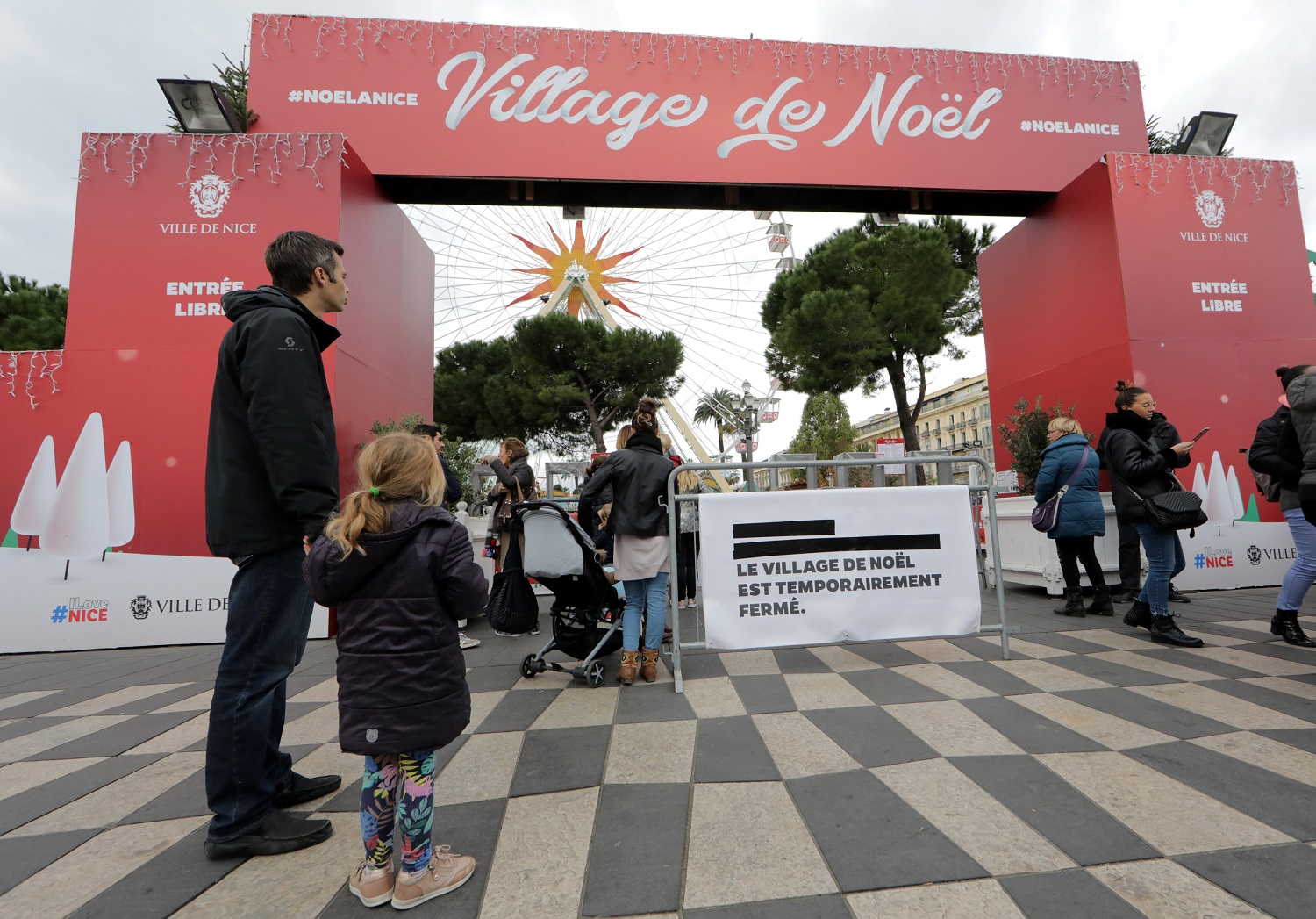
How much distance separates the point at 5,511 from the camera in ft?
16.7

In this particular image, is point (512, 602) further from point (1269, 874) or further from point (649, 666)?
point (1269, 874)

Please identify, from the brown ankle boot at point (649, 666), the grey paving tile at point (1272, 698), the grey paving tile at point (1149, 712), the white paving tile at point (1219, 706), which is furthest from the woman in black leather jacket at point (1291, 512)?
the brown ankle boot at point (649, 666)

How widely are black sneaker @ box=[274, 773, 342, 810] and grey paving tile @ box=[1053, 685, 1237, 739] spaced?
307cm

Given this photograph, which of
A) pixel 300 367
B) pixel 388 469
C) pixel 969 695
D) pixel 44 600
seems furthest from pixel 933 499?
pixel 44 600

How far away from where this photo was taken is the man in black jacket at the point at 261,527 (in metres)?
1.75

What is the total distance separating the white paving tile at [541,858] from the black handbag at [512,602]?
146cm

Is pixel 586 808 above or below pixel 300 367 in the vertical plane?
below

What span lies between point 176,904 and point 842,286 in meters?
17.8

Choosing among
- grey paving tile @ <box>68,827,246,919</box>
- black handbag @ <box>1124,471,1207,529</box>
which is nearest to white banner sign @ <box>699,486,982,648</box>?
black handbag @ <box>1124,471,1207,529</box>

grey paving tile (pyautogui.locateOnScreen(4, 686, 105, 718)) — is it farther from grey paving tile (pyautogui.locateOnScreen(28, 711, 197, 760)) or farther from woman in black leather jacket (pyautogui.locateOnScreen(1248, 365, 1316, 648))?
woman in black leather jacket (pyautogui.locateOnScreen(1248, 365, 1316, 648))

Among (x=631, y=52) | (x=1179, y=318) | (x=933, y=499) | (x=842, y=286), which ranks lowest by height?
(x=933, y=499)

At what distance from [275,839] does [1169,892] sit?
7.59ft

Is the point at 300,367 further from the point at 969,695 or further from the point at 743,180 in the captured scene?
the point at 743,180

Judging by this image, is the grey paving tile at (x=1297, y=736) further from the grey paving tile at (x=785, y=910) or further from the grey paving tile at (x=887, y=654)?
the grey paving tile at (x=785, y=910)
